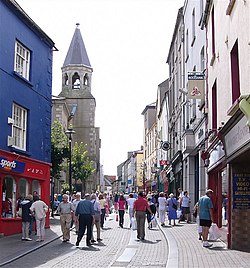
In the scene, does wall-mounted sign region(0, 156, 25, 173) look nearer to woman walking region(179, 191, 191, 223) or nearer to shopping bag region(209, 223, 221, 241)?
shopping bag region(209, 223, 221, 241)

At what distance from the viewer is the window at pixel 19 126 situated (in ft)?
71.6

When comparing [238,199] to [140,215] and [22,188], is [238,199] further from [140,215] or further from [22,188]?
[22,188]

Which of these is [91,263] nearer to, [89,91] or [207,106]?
[207,106]

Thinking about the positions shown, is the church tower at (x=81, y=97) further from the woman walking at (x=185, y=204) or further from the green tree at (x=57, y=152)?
the woman walking at (x=185, y=204)

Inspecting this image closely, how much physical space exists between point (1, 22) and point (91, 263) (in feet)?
35.0

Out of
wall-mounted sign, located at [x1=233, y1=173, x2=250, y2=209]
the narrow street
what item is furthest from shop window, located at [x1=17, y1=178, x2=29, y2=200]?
wall-mounted sign, located at [x1=233, y1=173, x2=250, y2=209]

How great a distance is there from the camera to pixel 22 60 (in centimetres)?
2272

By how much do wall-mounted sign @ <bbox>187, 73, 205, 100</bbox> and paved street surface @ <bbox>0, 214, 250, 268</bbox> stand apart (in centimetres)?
624

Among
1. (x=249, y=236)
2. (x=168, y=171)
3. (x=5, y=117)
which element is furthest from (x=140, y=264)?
(x=168, y=171)

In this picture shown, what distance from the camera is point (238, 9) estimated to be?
14047 millimetres

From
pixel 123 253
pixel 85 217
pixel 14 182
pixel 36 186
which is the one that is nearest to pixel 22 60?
pixel 14 182

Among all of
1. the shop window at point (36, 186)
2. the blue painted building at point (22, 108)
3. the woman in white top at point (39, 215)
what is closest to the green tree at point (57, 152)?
the blue painted building at point (22, 108)

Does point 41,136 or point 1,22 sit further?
point 41,136

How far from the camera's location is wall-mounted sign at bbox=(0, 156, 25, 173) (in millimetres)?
19500
